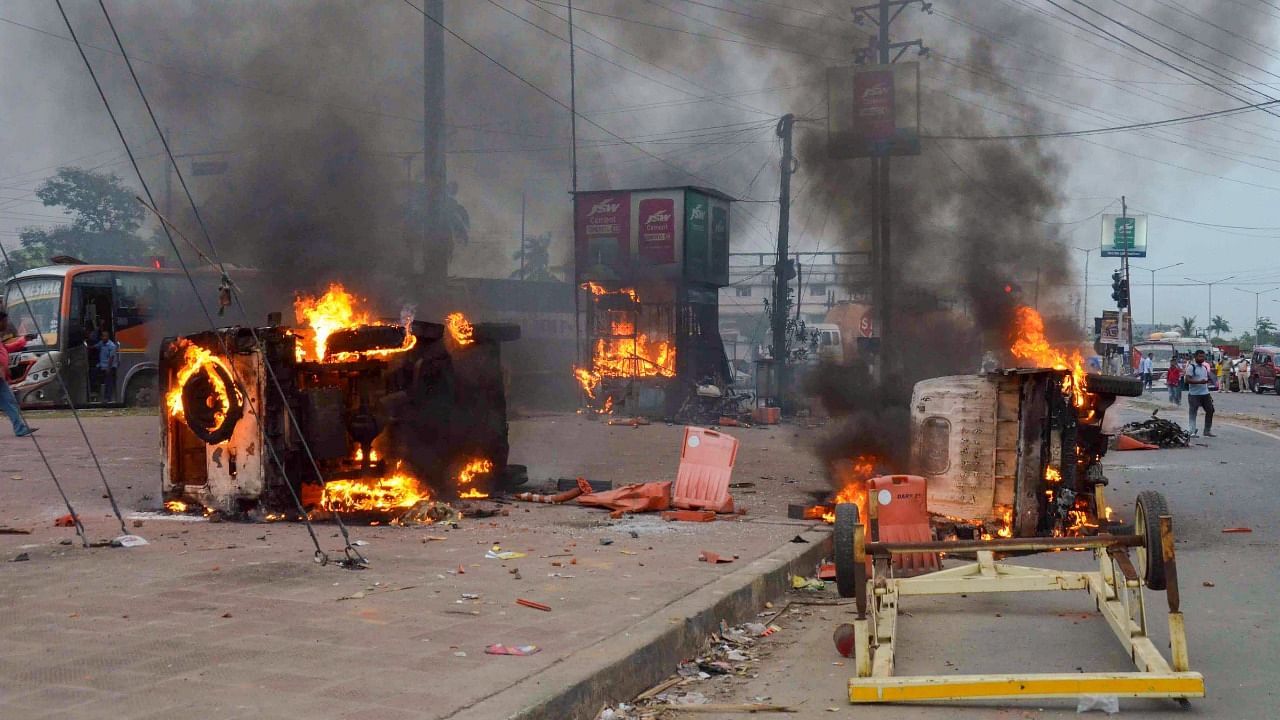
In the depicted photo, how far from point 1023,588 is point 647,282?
21.4 metres

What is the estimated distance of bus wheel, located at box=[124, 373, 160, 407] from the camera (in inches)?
819

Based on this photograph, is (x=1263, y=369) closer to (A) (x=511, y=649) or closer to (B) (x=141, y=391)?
(B) (x=141, y=391)

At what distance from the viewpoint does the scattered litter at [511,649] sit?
433cm

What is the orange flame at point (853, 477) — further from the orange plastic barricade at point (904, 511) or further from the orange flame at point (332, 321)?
the orange flame at point (332, 321)

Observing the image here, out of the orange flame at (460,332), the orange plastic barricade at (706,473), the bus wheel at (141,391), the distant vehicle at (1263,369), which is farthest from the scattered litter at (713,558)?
the distant vehicle at (1263,369)

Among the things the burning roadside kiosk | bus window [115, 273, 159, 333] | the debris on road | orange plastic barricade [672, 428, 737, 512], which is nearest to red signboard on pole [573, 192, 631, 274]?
the burning roadside kiosk

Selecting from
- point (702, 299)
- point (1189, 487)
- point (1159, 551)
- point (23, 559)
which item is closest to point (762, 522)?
point (1159, 551)

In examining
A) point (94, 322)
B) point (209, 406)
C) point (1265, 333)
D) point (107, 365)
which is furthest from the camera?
point (1265, 333)

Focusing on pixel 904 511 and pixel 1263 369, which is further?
pixel 1263 369

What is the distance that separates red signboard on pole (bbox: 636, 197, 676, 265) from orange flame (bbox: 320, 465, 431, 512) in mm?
17707

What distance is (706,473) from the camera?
29.9 ft

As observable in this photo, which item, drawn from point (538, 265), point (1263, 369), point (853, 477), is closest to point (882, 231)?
point (853, 477)

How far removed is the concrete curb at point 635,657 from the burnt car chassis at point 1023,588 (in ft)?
2.32

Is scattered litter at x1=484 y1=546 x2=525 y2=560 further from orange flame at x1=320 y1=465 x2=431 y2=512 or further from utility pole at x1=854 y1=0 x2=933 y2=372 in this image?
utility pole at x1=854 y1=0 x2=933 y2=372
